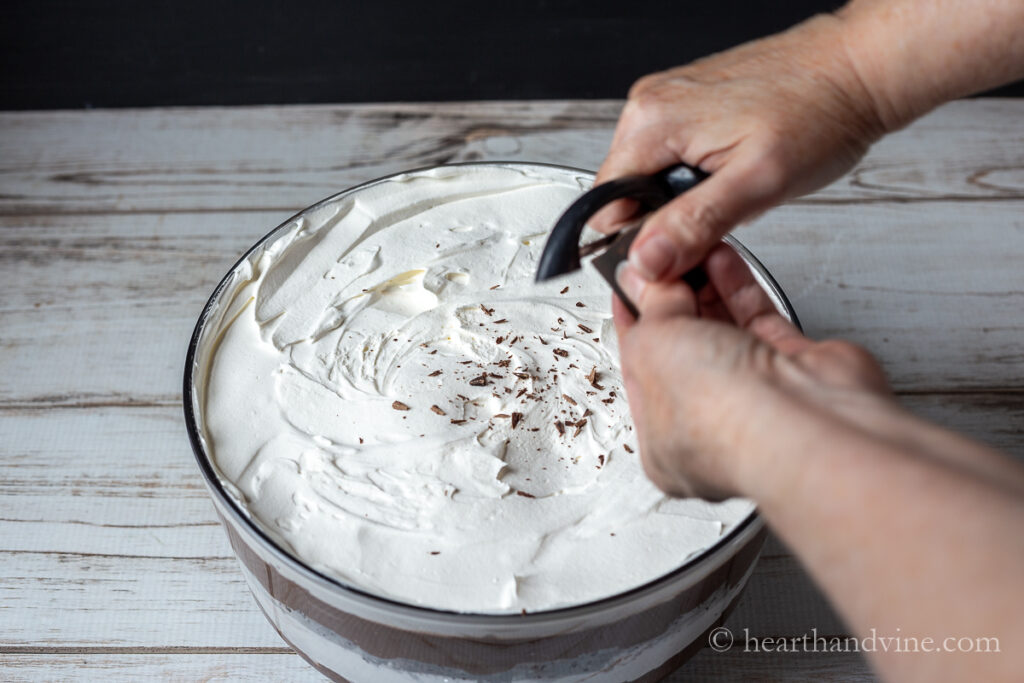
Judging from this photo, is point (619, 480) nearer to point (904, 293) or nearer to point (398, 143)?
point (904, 293)

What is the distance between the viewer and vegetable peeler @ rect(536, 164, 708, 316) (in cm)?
77

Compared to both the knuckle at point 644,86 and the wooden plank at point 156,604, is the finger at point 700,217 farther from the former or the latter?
the wooden plank at point 156,604

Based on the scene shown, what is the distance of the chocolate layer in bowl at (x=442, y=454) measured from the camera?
795 mm

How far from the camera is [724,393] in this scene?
62 centimetres

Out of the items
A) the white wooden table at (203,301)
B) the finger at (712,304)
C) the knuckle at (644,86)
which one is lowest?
the white wooden table at (203,301)

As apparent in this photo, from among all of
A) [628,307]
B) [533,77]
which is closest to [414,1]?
[533,77]

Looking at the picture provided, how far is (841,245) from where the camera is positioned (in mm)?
1425

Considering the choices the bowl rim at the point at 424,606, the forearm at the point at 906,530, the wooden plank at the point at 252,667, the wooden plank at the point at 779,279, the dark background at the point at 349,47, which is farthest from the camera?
the dark background at the point at 349,47

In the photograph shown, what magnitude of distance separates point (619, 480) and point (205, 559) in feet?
1.72

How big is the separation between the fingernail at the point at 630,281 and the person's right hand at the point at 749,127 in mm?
20

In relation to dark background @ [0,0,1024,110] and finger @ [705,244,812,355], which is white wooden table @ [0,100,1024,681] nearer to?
dark background @ [0,0,1024,110]

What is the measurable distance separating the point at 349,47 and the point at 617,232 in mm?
1031

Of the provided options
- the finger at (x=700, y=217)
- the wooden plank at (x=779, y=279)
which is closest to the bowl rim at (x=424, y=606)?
the finger at (x=700, y=217)

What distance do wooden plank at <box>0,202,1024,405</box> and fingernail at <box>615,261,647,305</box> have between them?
575 millimetres
